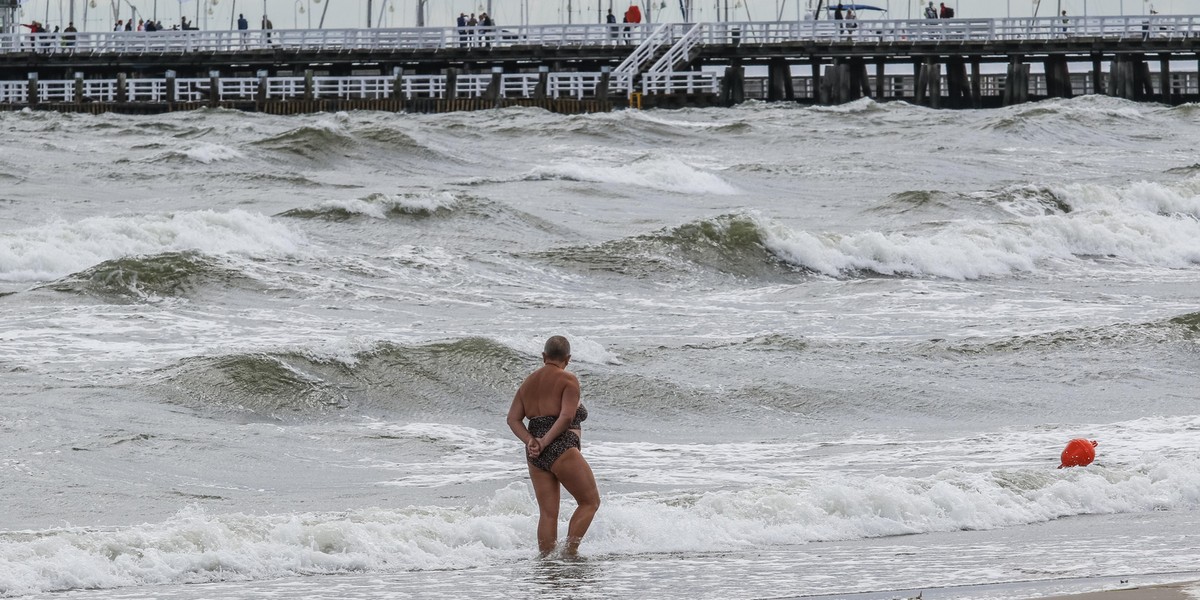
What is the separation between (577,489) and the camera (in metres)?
7.36

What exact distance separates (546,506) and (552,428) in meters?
0.39

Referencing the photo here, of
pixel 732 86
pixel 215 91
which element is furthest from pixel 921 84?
pixel 215 91

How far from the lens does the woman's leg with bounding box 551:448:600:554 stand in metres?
7.28

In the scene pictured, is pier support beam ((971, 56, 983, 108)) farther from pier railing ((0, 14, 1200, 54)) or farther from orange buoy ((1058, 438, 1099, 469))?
orange buoy ((1058, 438, 1099, 469))

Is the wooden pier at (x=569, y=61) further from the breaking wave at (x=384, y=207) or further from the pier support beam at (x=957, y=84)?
the breaking wave at (x=384, y=207)

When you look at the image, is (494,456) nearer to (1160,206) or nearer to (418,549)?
(418,549)

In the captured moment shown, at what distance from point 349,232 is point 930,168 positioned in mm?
14281

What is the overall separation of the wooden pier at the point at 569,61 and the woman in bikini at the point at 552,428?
38.5 m

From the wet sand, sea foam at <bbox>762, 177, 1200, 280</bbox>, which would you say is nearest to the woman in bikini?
the wet sand

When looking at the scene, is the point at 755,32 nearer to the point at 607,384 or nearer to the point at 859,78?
the point at 859,78

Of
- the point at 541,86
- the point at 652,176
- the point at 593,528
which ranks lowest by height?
the point at 593,528

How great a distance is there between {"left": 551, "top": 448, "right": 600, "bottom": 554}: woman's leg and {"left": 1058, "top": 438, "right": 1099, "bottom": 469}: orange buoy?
2.90 meters

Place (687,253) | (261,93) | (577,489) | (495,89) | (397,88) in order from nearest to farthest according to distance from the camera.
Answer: (577,489), (687,253), (495,89), (397,88), (261,93)

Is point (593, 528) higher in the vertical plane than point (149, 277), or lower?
lower
